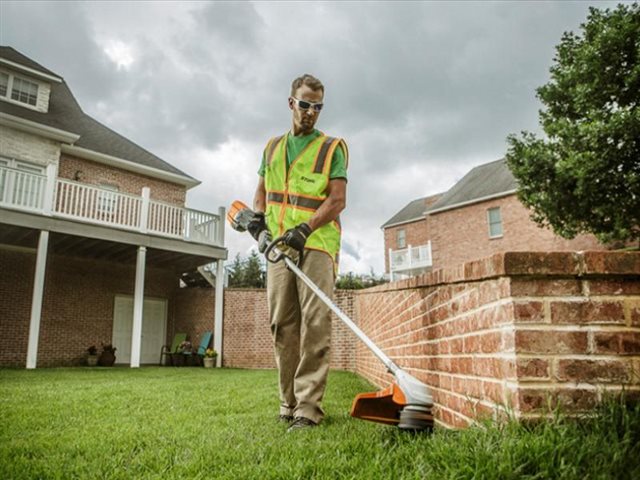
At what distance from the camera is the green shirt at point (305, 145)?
3.10 metres

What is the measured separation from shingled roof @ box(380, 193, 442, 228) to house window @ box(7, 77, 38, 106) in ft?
Answer: 73.8

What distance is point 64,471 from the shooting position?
192 centimetres

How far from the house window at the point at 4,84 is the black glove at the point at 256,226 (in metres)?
15.4

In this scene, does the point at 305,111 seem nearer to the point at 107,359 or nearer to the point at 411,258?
the point at 107,359

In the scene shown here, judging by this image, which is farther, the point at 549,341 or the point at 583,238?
the point at 583,238

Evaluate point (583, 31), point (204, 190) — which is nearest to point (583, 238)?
point (583, 31)

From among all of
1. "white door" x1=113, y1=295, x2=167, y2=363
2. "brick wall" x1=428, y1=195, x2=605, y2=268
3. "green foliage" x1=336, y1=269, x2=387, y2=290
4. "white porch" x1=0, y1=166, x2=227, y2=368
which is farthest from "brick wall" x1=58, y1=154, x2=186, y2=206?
"brick wall" x1=428, y1=195, x2=605, y2=268

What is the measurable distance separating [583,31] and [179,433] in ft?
52.4

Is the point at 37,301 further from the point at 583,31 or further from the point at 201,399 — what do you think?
the point at 583,31

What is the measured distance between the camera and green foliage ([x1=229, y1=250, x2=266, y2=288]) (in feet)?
93.5

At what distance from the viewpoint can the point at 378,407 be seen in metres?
2.20

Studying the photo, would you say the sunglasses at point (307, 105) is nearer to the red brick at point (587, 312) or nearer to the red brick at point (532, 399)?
the red brick at point (587, 312)

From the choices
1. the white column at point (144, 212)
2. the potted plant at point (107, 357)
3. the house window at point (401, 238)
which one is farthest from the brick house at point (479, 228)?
the potted plant at point (107, 357)

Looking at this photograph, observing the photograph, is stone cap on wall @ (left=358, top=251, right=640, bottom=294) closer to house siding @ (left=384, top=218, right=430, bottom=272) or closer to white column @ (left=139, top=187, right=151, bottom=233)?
white column @ (left=139, top=187, right=151, bottom=233)
